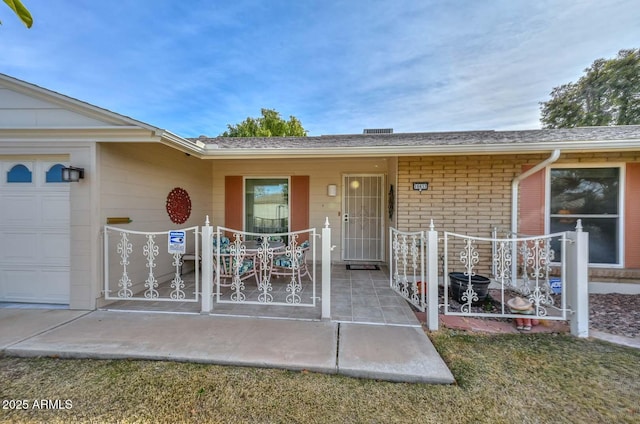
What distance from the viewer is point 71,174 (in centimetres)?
336

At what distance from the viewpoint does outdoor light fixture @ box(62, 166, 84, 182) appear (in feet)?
10.9

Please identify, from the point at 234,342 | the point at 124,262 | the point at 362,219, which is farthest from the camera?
the point at 362,219

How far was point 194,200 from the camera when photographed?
6020mm

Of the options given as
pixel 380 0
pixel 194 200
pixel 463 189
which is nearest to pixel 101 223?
pixel 194 200

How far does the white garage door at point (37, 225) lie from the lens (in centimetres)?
364

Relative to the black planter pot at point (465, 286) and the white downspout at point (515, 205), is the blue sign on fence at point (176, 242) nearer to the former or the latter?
the black planter pot at point (465, 286)

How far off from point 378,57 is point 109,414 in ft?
30.1

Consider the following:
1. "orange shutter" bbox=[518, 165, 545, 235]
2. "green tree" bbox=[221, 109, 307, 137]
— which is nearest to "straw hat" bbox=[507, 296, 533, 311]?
"orange shutter" bbox=[518, 165, 545, 235]

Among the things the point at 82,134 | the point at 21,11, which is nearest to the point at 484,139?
the point at 21,11

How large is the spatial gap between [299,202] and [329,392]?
5.04m

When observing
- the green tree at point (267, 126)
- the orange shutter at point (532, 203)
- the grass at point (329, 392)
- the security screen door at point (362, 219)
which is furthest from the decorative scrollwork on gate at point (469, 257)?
the green tree at point (267, 126)

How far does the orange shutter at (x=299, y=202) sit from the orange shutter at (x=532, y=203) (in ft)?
14.9

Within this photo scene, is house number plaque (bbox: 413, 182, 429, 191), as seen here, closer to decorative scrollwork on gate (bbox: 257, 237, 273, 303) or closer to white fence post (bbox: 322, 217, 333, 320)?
white fence post (bbox: 322, 217, 333, 320)

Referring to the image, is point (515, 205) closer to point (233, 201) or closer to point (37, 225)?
point (233, 201)
